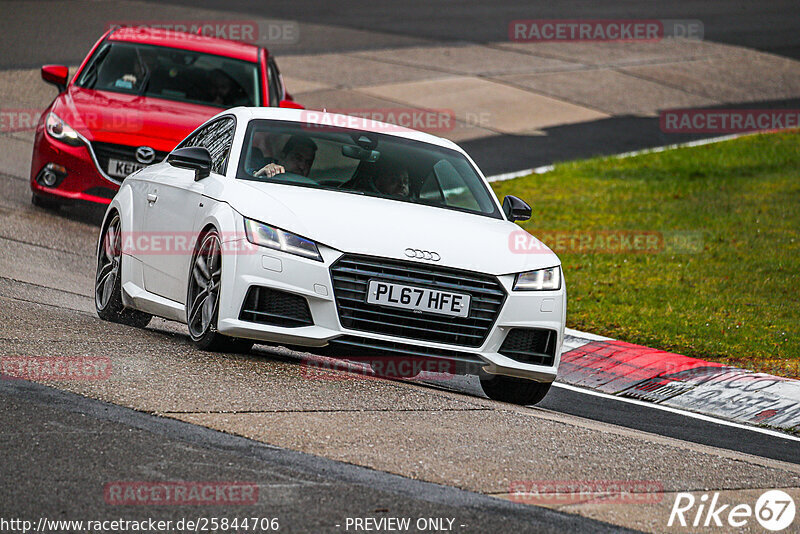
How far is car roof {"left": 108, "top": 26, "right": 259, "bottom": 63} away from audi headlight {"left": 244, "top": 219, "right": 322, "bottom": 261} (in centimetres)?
726

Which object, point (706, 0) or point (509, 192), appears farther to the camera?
point (706, 0)

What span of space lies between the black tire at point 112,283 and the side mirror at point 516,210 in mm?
2545

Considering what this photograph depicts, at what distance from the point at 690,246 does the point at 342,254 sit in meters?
8.01

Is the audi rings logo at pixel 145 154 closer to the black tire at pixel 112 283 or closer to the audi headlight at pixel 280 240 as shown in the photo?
the black tire at pixel 112 283

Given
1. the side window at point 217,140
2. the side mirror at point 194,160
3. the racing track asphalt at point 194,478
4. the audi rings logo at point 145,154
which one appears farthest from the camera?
the audi rings logo at point 145,154

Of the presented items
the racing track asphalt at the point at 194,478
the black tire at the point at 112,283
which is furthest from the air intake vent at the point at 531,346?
the black tire at the point at 112,283

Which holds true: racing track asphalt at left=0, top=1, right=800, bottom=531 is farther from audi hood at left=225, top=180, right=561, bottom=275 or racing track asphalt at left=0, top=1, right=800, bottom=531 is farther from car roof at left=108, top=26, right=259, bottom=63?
car roof at left=108, top=26, right=259, bottom=63

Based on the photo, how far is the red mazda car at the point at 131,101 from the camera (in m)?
12.6

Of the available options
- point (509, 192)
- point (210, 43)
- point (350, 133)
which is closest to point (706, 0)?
point (509, 192)

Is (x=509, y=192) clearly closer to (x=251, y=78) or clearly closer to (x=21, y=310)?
(x=251, y=78)

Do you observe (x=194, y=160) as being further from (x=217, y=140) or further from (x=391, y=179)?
(x=391, y=179)

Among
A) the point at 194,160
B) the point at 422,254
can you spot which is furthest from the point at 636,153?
the point at 422,254

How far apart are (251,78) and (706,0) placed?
28.0m

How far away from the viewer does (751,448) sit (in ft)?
26.2
